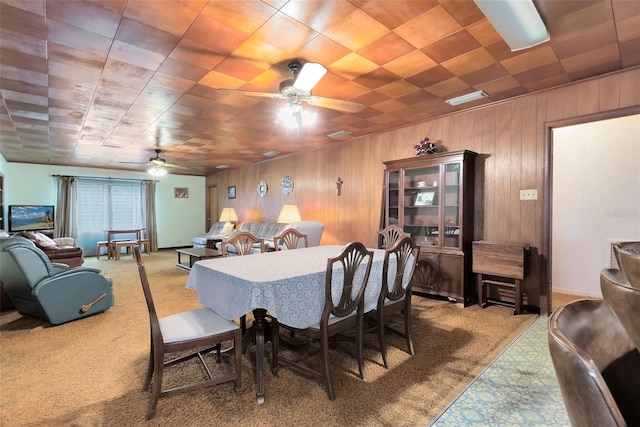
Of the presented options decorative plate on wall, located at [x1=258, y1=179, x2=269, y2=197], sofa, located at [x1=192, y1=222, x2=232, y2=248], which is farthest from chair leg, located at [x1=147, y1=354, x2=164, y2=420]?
decorative plate on wall, located at [x1=258, y1=179, x2=269, y2=197]

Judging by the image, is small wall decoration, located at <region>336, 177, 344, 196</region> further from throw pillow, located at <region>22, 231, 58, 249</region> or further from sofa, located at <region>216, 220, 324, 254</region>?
throw pillow, located at <region>22, 231, 58, 249</region>

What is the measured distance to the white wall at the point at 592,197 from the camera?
12.9 ft

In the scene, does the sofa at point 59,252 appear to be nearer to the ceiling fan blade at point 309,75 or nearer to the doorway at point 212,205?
the doorway at point 212,205

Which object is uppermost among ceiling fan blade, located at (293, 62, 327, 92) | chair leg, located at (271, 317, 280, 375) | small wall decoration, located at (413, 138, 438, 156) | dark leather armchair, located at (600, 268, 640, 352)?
ceiling fan blade, located at (293, 62, 327, 92)

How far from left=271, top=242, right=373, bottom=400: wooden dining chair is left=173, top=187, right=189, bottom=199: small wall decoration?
882 centimetres

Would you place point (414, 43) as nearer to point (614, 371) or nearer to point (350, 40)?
point (350, 40)

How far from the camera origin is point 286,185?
7.12 metres

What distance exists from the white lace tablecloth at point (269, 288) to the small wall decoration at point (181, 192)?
8.30 m

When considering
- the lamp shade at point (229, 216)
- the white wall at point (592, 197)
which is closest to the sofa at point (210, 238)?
the lamp shade at point (229, 216)

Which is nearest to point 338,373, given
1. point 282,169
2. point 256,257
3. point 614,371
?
point 256,257

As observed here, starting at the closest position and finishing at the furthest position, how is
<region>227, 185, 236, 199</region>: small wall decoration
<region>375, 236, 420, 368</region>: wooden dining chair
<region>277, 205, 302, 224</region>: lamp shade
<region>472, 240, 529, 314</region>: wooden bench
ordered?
1. <region>375, 236, 420, 368</region>: wooden dining chair
2. <region>472, 240, 529, 314</region>: wooden bench
3. <region>277, 205, 302, 224</region>: lamp shade
4. <region>227, 185, 236, 199</region>: small wall decoration

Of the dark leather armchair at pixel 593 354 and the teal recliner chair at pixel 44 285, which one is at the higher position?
the dark leather armchair at pixel 593 354

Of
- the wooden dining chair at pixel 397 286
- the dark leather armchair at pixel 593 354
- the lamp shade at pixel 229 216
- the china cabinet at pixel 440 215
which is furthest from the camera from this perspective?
the lamp shade at pixel 229 216

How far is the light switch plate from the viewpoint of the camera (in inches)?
137
